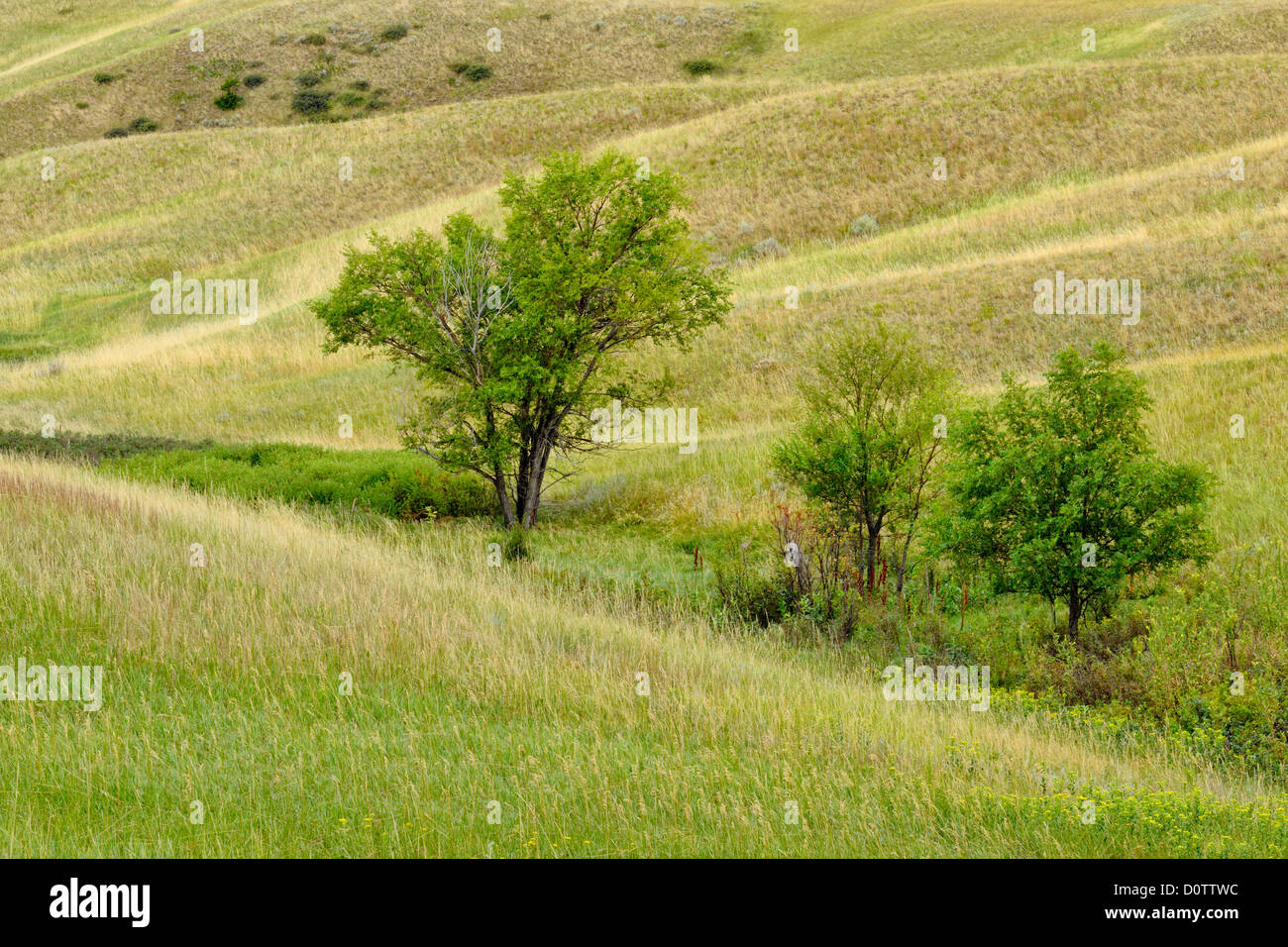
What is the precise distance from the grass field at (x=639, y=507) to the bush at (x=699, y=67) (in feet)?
41.5

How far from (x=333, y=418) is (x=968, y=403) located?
18.2 meters

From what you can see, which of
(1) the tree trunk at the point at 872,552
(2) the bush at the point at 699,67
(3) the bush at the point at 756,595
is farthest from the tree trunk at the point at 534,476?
(2) the bush at the point at 699,67

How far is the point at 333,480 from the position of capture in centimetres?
2025

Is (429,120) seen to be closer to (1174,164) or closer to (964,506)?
(1174,164)

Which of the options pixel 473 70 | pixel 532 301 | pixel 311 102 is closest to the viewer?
pixel 532 301

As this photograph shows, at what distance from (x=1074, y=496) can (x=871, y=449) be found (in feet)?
12.5

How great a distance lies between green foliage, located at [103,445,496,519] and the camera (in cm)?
1938

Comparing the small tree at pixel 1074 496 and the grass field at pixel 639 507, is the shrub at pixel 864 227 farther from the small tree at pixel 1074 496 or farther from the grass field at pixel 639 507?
the small tree at pixel 1074 496

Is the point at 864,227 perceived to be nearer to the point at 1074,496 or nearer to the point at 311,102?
the point at 1074,496

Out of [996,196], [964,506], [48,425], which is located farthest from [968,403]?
[996,196]

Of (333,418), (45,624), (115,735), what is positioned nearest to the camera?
(115,735)

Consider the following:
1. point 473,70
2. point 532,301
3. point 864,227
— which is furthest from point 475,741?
point 473,70

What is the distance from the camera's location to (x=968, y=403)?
49.3 feet

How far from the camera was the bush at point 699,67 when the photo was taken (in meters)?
73.1
